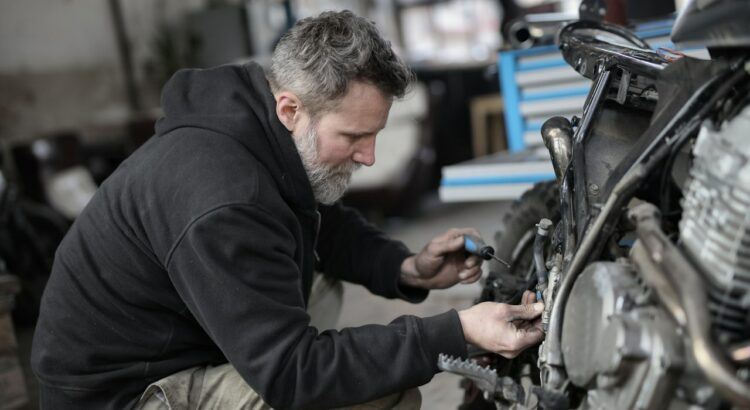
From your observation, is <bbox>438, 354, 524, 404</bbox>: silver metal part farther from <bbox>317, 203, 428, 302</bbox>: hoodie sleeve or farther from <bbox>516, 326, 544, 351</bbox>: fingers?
<bbox>317, 203, 428, 302</bbox>: hoodie sleeve

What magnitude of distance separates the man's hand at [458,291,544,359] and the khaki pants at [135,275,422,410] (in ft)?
0.98

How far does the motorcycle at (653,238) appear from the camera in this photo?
1.08 meters

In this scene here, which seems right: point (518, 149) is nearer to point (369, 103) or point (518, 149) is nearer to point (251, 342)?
point (369, 103)

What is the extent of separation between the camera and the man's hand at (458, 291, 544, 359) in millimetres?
1464

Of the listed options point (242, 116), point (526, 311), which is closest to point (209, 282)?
point (242, 116)

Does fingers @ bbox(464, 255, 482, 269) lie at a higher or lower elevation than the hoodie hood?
lower

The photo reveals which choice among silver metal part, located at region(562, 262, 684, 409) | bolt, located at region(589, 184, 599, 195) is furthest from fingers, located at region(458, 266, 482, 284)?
silver metal part, located at region(562, 262, 684, 409)

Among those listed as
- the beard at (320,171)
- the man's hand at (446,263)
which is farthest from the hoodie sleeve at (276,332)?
the man's hand at (446,263)

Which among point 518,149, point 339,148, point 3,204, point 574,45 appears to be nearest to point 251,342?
point 339,148

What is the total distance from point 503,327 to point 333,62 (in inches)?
25.3

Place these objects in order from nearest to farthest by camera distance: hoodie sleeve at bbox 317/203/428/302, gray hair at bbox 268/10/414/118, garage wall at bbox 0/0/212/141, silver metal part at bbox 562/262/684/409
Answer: silver metal part at bbox 562/262/684/409
gray hair at bbox 268/10/414/118
hoodie sleeve at bbox 317/203/428/302
garage wall at bbox 0/0/212/141

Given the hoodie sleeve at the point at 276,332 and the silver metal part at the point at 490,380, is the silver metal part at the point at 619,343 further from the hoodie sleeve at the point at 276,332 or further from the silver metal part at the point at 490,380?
the hoodie sleeve at the point at 276,332

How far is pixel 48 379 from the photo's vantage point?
1.74 meters

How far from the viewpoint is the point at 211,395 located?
1.74m
